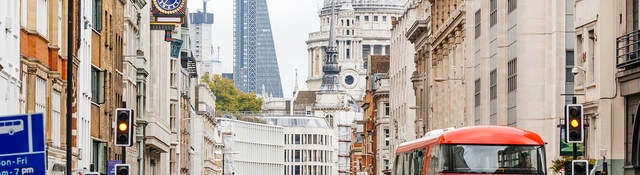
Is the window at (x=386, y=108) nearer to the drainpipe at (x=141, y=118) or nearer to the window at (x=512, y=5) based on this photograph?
the drainpipe at (x=141, y=118)

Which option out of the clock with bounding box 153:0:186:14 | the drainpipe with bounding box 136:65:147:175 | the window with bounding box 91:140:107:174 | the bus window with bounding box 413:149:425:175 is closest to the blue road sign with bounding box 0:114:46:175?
the bus window with bounding box 413:149:425:175

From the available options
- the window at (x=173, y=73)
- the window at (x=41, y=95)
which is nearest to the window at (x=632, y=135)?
the window at (x=41, y=95)

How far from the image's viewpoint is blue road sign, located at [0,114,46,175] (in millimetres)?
21250

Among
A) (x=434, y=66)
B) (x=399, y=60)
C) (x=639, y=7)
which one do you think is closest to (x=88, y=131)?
(x=639, y=7)

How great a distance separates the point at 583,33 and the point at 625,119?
4.35 m

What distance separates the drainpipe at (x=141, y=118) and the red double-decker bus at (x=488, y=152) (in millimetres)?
37436

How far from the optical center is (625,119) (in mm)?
46406

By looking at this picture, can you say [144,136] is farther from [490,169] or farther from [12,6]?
[12,6]

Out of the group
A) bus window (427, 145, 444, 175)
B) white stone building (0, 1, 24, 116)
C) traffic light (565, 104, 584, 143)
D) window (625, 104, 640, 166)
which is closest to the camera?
white stone building (0, 1, 24, 116)

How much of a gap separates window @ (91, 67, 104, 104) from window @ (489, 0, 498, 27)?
16.8 meters

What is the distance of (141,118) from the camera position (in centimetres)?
8288

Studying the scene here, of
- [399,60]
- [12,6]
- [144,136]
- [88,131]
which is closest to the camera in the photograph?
[12,6]

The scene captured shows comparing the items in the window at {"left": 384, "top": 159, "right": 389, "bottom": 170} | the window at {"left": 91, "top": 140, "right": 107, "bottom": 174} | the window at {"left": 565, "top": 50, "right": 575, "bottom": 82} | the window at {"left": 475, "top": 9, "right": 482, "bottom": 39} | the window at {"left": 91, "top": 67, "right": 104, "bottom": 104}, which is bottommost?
the window at {"left": 384, "top": 159, "right": 389, "bottom": 170}

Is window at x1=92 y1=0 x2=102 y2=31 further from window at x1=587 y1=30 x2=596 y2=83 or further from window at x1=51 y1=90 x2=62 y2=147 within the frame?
window at x1=587 y1=30 x2=596 y2=83
